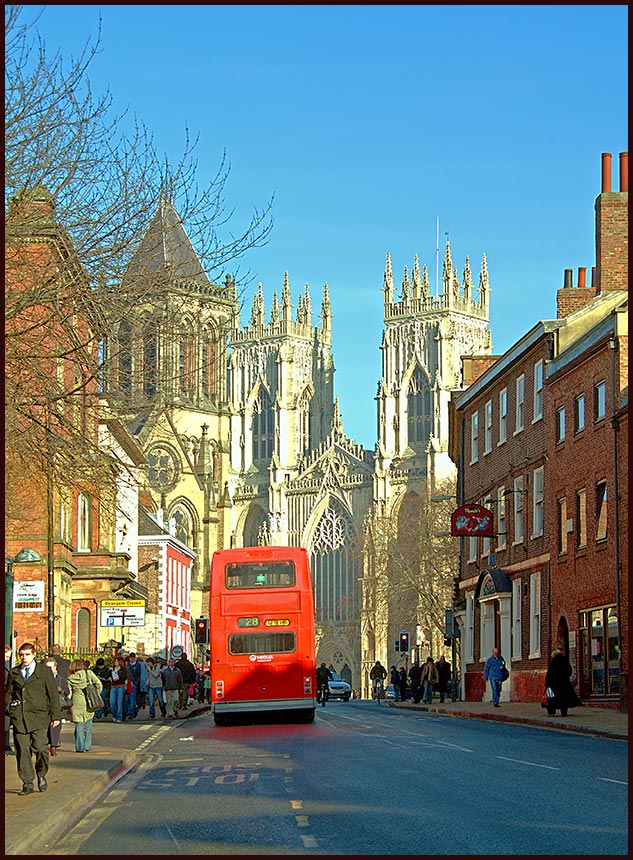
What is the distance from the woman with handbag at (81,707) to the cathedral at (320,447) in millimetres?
76095

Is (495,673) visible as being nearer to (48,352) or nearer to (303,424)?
(48,352)

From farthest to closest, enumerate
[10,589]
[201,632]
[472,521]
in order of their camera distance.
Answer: [472,521], [201,632], [10,589]

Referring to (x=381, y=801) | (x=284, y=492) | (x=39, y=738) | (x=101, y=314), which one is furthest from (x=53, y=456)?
(x=284, y=492)

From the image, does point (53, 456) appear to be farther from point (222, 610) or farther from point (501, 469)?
point (501, 469)

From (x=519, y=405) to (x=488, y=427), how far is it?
4262mm

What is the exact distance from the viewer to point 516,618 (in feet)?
152

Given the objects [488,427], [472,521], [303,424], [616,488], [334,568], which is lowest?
[334,568]

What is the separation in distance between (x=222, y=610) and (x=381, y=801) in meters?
20.1

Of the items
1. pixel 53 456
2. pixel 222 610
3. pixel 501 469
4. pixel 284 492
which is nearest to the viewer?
pixel 53 456

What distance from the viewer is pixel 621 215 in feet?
139

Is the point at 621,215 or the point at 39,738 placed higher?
the point at 621,215

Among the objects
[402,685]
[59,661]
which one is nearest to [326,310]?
[402,685]

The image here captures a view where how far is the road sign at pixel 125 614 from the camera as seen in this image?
39594 millimetres

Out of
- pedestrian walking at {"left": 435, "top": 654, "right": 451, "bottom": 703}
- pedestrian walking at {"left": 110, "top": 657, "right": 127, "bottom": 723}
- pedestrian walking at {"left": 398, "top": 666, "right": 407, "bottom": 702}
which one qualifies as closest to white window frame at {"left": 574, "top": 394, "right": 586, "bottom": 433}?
pedestrian walking at {"left": 110, "top": 657, "right": 127, "bottom": 723}
